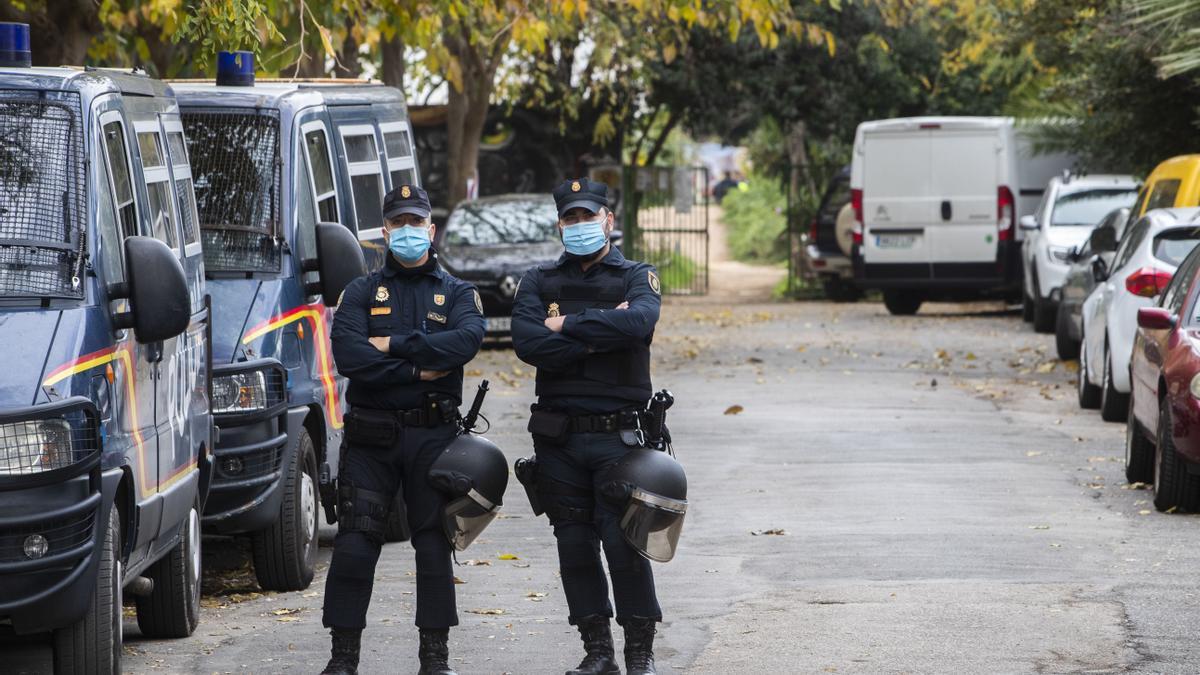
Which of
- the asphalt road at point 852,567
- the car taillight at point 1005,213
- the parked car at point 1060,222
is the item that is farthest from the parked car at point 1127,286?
the car taillight at point 1005,213

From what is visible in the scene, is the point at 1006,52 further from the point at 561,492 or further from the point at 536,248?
the point at 561,492

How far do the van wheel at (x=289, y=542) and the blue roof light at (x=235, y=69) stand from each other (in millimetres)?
2040

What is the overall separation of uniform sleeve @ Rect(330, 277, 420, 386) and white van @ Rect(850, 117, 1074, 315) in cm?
1926

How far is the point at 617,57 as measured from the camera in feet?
98.4

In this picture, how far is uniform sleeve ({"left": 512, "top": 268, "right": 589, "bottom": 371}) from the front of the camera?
673 cm

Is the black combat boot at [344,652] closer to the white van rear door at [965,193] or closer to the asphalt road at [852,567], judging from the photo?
the asphalt road at [852,567]

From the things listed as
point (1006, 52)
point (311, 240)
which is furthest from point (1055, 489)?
point (1006, 52)

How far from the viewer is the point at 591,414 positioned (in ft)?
22.2

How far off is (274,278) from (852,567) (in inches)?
114

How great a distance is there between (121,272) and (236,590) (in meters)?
2.62

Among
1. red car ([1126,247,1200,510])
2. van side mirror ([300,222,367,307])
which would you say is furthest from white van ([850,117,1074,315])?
van side mirror ([300,222,367,307])

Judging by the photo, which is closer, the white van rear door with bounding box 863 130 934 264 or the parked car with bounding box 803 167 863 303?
the white van rear door with bounding box 863 130 934 264

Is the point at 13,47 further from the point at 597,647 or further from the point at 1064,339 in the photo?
the point at 1064,339

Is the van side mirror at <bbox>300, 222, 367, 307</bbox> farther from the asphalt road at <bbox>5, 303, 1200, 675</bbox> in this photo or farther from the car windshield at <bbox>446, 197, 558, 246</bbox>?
the car windshield at <bbox>446, 197, 558, 246</bbox>
